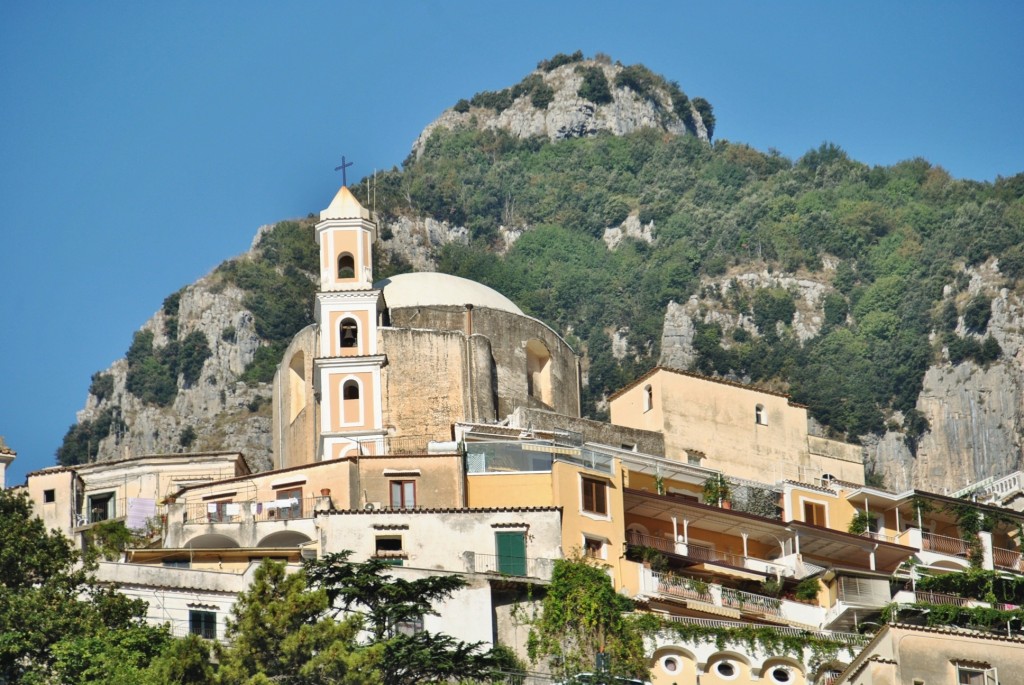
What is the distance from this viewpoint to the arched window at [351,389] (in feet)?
194

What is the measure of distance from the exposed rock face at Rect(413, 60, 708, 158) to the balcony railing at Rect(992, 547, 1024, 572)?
4191 inches

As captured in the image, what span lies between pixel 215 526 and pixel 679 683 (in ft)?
→ 42.6

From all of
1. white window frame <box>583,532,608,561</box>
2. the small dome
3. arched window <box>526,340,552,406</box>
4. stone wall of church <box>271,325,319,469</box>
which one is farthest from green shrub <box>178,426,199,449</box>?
white window frame <box>583,532,608,561</box>

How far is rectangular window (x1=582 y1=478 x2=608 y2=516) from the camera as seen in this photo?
50125mm

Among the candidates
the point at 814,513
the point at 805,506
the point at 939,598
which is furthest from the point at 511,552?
the point at 814,513

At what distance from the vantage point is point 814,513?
56.8m

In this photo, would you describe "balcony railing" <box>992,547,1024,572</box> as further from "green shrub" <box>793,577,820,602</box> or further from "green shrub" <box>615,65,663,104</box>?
"green shrub" <box>615,65,663,104</box>

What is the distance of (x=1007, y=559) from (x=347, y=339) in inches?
800

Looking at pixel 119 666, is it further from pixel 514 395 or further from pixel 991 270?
pixel 991 270

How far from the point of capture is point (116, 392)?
112 m

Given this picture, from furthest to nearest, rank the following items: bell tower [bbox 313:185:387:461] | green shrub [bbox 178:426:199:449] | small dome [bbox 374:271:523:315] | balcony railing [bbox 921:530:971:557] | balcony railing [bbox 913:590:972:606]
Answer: green shrub [bbox 178:426:199:449]
small dome [bbox 374:271:523:315]
bell tower [bbox 313:185:387:461]
balcony railing [bbox 921:530:971:557]
balcony railing [bbox 913:590:972:606]

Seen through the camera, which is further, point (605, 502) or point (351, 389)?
point (351, 389)

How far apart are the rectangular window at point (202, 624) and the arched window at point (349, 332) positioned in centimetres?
1769

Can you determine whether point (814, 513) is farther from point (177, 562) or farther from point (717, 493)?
point (177, 562)
